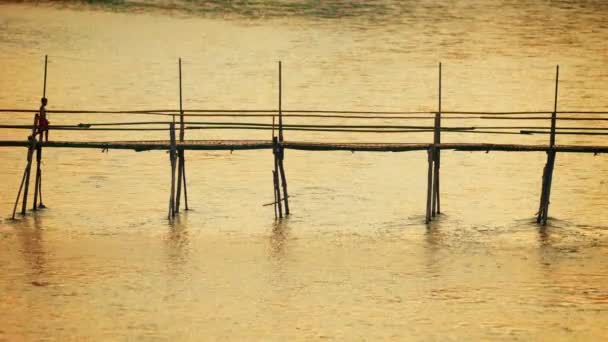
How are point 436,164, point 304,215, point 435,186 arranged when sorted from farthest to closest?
point 304,215, point 435,186, point 436,164

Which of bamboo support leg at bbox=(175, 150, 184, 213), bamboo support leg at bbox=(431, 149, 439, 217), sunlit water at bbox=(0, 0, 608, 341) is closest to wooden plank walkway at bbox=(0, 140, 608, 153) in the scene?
bamboo support leg at bbox=(431, 149, 439, 217)

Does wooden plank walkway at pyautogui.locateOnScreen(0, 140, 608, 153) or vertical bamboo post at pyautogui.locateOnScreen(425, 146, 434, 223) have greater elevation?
wooden plank walkway at pyautogui.locateOnScreen(0, 140, 608, 153)

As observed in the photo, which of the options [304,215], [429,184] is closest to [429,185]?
[429,184]

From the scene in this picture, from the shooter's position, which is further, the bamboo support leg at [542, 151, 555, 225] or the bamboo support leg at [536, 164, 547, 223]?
the bamboo support leg at [536, 164, 547, 223]

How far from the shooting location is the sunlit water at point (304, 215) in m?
15.1

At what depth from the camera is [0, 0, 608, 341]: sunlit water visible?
49.4 ft

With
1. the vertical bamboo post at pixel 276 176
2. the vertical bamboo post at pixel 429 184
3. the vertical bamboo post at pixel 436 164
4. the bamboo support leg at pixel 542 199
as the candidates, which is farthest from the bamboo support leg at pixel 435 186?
the vertical bamboo post at pixel 276 176

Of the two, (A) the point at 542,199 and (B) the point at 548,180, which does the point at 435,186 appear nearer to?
(A) the point at 542,199

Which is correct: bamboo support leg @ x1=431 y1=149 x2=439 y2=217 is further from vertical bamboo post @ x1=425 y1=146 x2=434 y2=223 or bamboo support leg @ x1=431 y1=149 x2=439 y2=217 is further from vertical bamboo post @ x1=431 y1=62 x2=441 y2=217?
vertical bamboo post @ x1=425 y1=146 x2=434 y2=223

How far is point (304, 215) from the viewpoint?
63.5 ft

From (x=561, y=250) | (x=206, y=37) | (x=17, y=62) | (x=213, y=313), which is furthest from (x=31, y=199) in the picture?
(x=206, y=37)

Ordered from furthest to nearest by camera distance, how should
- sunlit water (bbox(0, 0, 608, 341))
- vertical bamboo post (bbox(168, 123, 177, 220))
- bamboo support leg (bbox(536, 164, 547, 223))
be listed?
bamboo support leg (bbox(536, 164, 547, 223)) → vertical bamboo post (bbox(168, 123, 177, 220)) → sunlit water (bbox(0, 0, 608, 341))

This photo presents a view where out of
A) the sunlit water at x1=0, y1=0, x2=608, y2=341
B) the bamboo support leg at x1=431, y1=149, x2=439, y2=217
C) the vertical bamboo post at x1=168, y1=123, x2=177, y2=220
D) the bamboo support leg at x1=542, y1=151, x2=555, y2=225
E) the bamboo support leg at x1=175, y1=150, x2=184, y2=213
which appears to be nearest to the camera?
the sunlit water at x1=0, y1=0, x2=608, y2=341

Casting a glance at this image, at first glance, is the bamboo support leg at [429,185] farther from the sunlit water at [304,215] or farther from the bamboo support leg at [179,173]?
the bamboo support leg at [179,173]
